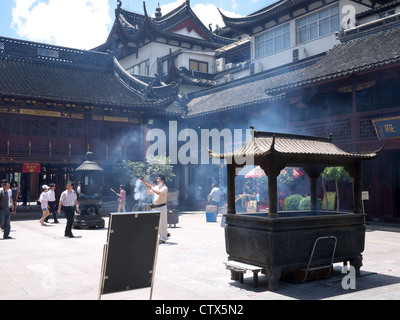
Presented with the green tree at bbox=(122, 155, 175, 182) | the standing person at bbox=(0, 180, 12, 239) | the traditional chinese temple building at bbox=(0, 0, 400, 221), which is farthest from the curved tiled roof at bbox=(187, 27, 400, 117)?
the standing person at bbox=(0, 180, 12, 239)

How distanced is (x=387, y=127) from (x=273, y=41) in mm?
13843

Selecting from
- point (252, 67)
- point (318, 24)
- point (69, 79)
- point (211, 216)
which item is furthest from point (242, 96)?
point (69, 79)

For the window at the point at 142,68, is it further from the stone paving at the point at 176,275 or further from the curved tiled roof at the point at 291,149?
the curved tiled roof at the point at 291,149

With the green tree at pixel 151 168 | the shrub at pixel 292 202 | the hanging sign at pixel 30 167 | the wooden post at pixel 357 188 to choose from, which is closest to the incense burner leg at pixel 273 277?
the wooden post at pixel 357 188

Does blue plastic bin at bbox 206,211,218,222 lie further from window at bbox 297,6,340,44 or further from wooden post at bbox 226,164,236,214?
window at bbox 297,6,340,44

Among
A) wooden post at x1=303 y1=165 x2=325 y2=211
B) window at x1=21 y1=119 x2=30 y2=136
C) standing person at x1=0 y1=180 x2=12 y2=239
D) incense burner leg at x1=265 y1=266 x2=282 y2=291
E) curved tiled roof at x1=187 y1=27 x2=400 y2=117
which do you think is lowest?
incense burner leg at x1=265 y1=266 x2=282 y2=291

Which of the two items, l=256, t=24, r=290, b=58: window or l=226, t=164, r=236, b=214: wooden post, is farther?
l=256, t=24, r=290, b=58: window

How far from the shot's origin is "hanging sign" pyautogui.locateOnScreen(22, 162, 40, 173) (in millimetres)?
20894

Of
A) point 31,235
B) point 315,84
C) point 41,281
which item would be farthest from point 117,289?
point 315,84

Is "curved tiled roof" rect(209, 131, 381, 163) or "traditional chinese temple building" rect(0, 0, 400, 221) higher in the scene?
"traditional chinese temple building" rect(0, 0, 400, 221)

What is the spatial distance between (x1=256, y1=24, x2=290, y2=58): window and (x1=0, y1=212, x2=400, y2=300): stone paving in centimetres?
1732

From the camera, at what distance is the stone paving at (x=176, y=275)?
18.5 ft

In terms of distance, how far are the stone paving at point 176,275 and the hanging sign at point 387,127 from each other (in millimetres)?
4593

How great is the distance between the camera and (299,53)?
78.9ft
